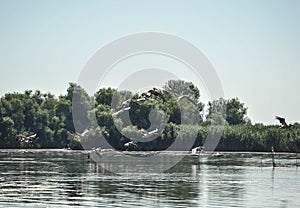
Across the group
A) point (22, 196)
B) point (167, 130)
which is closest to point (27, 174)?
point (22, 196)

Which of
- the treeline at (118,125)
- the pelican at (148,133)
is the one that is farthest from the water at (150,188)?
the pelican at (148,133)

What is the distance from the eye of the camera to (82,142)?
13650 centimetres

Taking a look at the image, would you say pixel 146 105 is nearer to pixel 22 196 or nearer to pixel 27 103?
pixel 27 103

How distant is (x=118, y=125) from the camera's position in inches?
5300

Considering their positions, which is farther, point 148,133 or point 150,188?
point 148,133

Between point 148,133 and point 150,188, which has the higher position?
point 148,133

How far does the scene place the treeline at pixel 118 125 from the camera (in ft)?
410

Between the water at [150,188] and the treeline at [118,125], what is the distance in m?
52.4

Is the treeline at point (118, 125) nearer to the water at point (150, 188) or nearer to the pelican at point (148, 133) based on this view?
the pelican at point (148, 133)

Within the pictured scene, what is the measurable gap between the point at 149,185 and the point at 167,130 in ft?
266

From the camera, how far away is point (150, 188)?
5159cm

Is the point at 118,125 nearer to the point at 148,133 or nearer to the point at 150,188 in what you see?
the point at 148,133

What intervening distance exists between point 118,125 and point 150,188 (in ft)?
273

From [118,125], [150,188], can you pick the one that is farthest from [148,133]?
[150,188]
